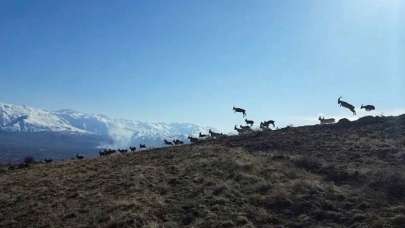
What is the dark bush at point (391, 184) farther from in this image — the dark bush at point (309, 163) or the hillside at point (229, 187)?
the dark bush at point (309, 163)

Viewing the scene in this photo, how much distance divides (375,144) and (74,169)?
19.4 m

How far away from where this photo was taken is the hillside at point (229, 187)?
923 inches

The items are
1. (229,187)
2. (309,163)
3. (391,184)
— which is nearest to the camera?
(391,184)

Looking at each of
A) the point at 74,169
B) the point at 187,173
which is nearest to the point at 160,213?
the point at 187,173

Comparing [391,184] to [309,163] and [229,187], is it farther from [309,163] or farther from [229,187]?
[229,187]

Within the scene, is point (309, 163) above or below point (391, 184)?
above

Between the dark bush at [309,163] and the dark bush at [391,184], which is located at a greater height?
the dark bush at [309,163]

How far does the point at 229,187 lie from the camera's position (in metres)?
26.8

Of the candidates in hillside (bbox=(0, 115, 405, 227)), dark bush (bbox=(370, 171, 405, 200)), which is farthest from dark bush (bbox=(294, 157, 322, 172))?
dark bush (bbox=(370, 171, 405, 200))

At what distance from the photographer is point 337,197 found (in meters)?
24.9

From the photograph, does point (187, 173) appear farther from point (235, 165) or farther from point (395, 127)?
point (395, 127)

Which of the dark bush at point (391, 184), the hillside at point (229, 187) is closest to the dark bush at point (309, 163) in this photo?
the hillside at point (229, 187)

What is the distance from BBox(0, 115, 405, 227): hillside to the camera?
2345 centimetres

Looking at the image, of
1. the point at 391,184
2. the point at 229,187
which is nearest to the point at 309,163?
A: the point at 391,184
